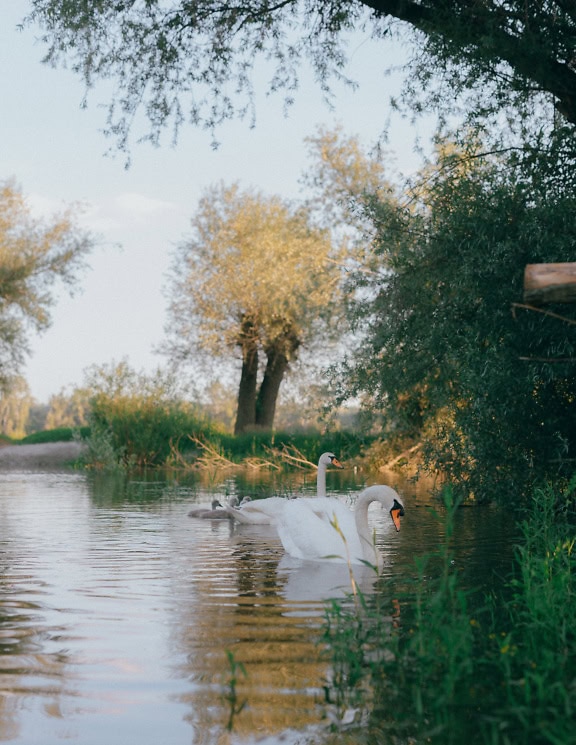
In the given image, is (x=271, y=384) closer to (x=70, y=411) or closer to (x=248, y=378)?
(x=248, y=378)

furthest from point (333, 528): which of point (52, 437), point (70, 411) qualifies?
point (70, 411)

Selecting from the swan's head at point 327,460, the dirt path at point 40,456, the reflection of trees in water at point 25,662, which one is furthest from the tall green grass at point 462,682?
the dirt path at point 40,456

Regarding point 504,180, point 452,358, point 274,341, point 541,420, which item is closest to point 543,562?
point 541,420

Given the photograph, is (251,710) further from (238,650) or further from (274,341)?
(274,341)

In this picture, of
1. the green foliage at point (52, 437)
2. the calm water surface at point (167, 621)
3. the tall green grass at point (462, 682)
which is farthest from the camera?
the green foliage at point (52, 437)

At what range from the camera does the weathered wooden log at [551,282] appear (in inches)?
245

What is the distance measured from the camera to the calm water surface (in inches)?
207

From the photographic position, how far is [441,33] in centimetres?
1314

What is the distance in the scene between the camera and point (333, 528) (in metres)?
11.5

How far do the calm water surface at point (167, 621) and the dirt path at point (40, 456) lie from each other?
19530 mm

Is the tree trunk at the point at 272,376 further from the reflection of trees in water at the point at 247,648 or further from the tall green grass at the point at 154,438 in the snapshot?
the reflection of trees in water at the point at 247,648

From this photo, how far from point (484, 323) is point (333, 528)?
3323 mm

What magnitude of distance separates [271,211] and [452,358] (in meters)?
29.2

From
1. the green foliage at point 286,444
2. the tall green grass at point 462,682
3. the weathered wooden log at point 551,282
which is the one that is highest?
the weathered wooden log at point 551,282
